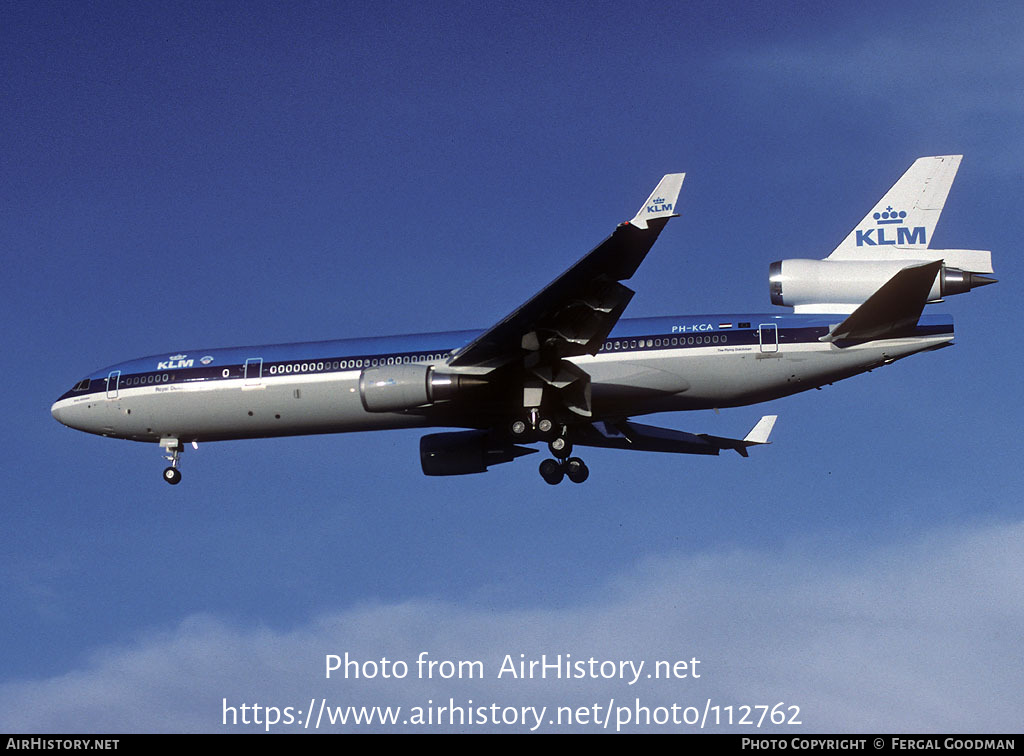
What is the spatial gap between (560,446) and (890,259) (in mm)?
8571

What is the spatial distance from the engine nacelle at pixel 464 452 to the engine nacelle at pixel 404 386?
463cm

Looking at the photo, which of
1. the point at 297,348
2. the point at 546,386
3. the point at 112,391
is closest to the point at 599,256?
the point at 546,386

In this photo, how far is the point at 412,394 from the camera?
82.3 feet

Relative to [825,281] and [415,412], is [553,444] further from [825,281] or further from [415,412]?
[825,281]

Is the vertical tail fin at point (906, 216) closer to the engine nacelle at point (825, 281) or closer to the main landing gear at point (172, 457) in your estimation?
the engine nacelle at point (825, 281)

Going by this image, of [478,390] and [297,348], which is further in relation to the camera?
[297,348]

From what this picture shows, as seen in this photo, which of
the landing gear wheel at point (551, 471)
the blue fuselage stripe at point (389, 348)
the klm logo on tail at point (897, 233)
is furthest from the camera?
the landing gear wheel at point (551, 471)

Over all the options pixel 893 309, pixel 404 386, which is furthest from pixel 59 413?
pixel 893 309

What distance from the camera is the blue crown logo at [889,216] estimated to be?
27750 millimetres

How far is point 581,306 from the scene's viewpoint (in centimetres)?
2458

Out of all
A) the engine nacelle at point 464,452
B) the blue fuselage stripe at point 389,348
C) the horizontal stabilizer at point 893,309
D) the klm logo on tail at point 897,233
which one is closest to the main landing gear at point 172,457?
the blue fuselage stripe at point 389,348

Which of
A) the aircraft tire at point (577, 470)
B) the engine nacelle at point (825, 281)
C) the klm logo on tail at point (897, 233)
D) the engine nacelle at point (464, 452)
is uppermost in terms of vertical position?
the klm logo on tail at point (897, 233)

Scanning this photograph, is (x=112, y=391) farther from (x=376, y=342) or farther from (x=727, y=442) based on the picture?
(x=727, y=442)
